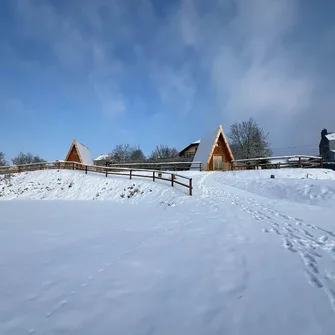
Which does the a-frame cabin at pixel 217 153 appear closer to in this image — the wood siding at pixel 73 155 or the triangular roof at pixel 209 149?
the triangular roof at pixel 209 149

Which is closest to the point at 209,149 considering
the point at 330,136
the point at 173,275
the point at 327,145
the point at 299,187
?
the point at 299,187

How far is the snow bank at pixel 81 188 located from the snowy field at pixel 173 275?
24.8 ft

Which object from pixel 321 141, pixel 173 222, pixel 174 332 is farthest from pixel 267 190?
pixel 321 141

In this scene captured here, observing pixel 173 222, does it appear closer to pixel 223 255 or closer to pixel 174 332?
pixel 223 255

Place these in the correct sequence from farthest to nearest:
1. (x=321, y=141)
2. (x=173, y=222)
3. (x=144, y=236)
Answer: (x=321, y=141) → (x=173, y=222) → (x=144, y=236)

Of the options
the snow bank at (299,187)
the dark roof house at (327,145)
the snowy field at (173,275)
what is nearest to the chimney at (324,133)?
the dark roof house at (327,145)

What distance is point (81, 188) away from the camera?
20078 millimetres

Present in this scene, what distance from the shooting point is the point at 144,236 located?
6289 millimetres

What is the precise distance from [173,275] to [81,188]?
18.0 m

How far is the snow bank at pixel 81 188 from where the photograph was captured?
16.0 metres

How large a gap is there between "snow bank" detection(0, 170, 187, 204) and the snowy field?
7.56 meters

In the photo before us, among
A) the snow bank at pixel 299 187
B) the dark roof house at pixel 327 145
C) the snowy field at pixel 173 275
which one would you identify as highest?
the dark roof house at pixel 327 145

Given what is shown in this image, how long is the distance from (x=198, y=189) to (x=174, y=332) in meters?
12.8

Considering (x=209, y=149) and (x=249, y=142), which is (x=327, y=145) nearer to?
(x=249, y=142)
